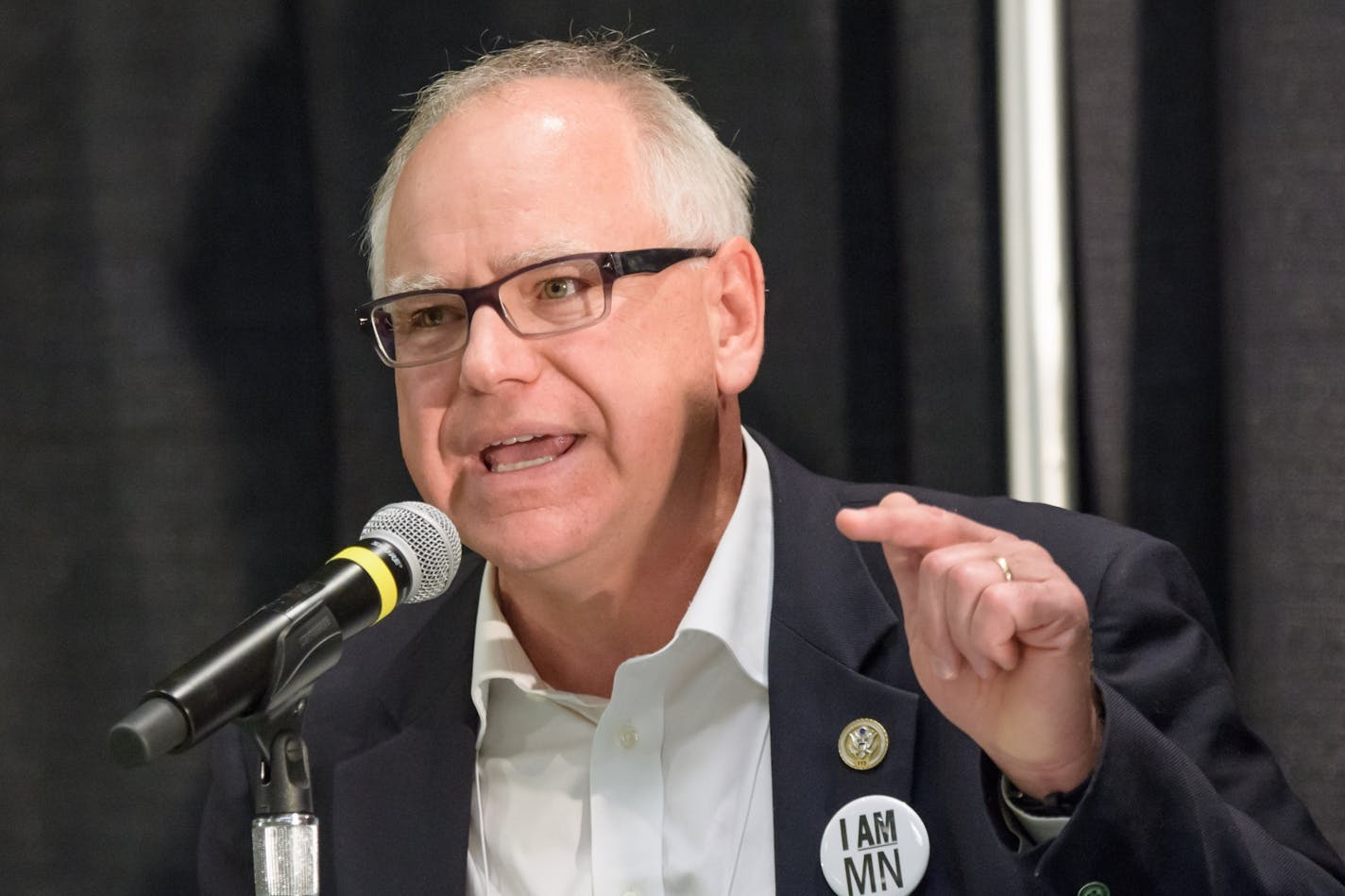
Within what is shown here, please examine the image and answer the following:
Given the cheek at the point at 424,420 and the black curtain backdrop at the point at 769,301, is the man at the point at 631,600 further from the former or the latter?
the black curtain backdrop at the point at 769,301

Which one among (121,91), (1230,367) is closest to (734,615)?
(1230,367)

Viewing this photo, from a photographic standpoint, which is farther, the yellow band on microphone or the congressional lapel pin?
the congressional lapel pin

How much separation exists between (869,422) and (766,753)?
584 mm

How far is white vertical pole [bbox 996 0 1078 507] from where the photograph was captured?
1856 millimetres

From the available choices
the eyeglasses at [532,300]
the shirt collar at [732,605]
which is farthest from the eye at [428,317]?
the shirt collar at [732,605]

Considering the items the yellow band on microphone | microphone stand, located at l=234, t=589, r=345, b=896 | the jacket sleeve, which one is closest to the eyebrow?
the yellow band on microphone

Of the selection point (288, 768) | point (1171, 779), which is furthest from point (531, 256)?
point (1171, 779)

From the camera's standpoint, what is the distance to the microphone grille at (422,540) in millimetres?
1294

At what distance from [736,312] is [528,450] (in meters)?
0.36

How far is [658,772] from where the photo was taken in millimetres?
1730

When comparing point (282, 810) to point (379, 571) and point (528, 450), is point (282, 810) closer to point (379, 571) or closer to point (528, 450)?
point (379, 571)

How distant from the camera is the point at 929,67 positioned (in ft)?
6.32

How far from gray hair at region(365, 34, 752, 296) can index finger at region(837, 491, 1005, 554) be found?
27.9 inches

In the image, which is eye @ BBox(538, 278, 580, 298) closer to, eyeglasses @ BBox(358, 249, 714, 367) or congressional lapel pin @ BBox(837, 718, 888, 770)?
eyeglasses @ BBox(358, 249, 714, 367)
